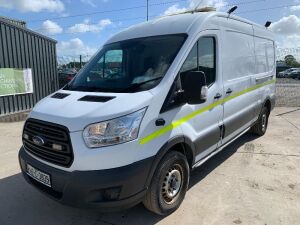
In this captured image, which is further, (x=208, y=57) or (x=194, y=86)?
(x=208, y=57)

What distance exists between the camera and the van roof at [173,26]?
13.1 ft

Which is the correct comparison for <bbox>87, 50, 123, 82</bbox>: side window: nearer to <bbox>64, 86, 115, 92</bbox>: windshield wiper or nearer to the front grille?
<bbox>64, 86, 115, 92</bbox>: windshield wiper

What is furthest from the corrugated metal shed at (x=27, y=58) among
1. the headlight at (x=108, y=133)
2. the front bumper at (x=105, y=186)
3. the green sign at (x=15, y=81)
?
the headlight at (x=108, y=133)

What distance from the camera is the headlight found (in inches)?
118

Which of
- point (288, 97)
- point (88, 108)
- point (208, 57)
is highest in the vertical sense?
point (208, 57)

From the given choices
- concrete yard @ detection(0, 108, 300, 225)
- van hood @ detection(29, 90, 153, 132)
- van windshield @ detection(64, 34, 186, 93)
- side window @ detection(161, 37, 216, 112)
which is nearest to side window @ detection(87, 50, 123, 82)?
van windshield @ detection(64, 34, 186, 93)

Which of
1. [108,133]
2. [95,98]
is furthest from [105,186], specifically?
[95,98]

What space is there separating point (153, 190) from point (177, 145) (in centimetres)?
67

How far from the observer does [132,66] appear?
3.87 m

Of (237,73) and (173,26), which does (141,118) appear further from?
(237,73)

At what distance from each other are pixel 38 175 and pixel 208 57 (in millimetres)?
2732

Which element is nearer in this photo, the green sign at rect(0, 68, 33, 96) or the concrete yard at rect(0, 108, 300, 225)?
the concrete yard at rect(0, 108, 300, 225)

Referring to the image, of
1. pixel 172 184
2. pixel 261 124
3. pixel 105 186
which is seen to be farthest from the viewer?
pixel 261 124

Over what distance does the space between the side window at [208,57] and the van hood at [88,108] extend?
3.95ft
